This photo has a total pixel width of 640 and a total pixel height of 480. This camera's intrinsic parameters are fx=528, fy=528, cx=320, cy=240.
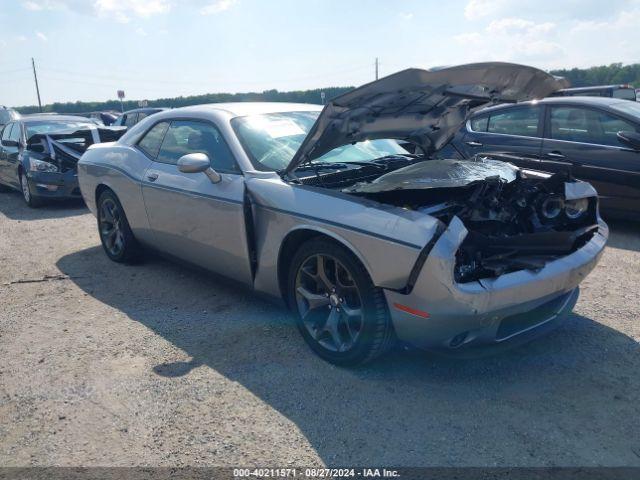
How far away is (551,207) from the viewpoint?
3.63 m

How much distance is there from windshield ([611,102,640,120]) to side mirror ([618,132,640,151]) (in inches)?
12.3

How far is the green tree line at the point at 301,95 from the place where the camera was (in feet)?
86.6

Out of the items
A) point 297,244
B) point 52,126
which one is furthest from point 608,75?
point 297,244

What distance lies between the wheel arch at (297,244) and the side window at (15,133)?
8137 mm

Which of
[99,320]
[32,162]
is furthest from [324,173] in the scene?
[32,162]

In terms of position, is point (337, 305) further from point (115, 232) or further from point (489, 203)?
point (115, 232)

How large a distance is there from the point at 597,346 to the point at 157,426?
2718 mm

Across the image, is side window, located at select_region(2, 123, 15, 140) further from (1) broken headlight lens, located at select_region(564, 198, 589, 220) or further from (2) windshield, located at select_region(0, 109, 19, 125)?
(2) windshield, located at select_region(0, 109, 19, 125)

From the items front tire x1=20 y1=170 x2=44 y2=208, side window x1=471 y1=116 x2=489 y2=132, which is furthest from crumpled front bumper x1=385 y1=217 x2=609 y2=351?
front tire x1=20 y1=170 x2=44 y2=208

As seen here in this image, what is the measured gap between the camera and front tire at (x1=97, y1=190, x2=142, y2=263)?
201 inches

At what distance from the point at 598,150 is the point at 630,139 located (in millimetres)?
348

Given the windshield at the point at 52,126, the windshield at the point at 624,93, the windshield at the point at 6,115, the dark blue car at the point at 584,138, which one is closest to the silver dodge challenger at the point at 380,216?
the dark blue car at the point at 584,138

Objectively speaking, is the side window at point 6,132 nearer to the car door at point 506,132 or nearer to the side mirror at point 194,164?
the side mirror at point 194,164

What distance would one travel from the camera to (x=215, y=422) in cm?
277
